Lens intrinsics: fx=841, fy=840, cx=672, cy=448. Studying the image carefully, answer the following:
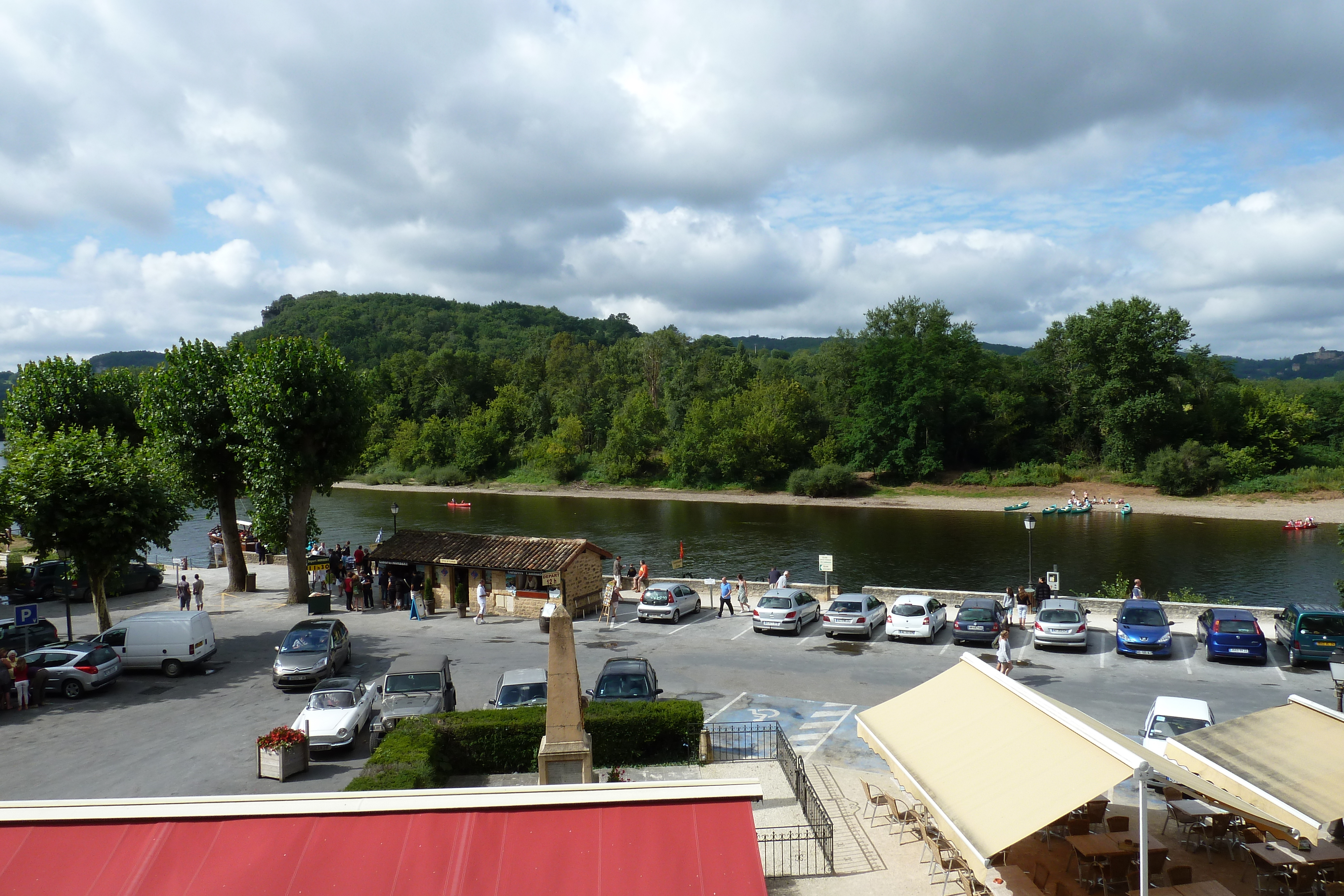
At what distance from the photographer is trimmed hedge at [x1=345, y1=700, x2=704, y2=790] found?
1503 cm

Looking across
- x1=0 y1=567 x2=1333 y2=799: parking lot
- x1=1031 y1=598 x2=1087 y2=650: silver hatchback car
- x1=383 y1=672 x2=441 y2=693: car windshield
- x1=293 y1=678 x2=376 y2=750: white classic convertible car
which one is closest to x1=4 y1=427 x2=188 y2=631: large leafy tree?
x1=0 y1=567 x2=1333 y2=799: parking lot

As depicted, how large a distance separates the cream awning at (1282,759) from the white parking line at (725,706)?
9.32 meters

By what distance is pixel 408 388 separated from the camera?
440 feet

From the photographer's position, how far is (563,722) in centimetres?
1155

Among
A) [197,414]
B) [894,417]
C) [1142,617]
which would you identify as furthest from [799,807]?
[894,417]

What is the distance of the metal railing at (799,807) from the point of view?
38.1ft

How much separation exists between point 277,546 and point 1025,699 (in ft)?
99.7

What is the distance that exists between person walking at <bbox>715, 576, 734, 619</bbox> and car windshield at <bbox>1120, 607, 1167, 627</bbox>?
12524 millimetres

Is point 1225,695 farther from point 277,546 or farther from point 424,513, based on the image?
point 424,513

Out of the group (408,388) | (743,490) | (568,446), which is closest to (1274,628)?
(743,490)

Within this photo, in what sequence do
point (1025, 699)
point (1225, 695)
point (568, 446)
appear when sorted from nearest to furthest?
point (1025, 699) < point (1225, 695) < point (568, 446)

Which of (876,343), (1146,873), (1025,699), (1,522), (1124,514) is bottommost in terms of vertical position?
(1124,514)

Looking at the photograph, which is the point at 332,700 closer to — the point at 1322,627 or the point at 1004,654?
the point at 1004,654

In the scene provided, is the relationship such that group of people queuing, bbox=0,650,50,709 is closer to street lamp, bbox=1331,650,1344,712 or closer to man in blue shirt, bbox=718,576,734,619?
man in blue shirt, bbox=718,576,734,619
